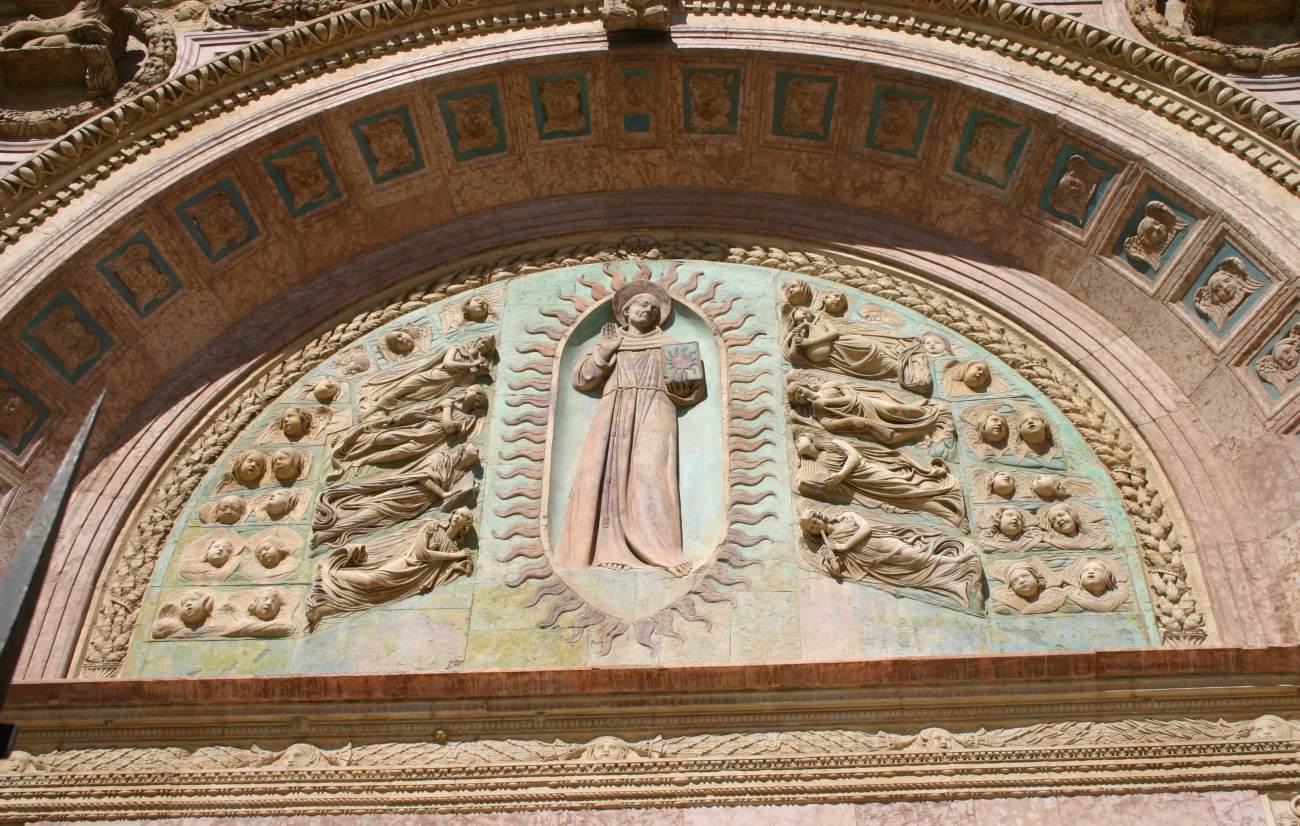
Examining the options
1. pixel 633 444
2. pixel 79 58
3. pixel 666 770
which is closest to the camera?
pixel 666 770

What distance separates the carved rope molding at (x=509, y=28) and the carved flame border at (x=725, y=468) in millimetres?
2040

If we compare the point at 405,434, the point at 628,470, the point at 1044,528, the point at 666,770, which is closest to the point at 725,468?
the point at 628,470

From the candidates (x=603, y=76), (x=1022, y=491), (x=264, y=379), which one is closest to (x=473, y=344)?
(x=264, y=379)

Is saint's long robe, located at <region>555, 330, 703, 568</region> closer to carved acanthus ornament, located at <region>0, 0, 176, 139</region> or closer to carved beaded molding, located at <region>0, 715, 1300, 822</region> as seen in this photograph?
carved beaded molding, located at <region>0, 715, 1300, 822</region>

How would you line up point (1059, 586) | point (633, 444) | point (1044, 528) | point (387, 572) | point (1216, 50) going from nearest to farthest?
point (1059, 586) → point (387, 572) → point (1044, 528) → point (633, 444) → point (1216, 50)

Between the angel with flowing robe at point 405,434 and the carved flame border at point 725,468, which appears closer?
the carved flame border at point 725,468

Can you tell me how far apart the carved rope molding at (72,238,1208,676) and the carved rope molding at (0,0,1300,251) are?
1647 millimetres

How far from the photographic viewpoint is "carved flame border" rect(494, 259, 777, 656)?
8.43 m

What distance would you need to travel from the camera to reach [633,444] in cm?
937

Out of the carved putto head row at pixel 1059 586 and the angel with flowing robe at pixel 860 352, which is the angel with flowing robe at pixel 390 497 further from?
the carved putto head row at pixel 1059 586

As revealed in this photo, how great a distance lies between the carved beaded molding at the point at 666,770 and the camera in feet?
24.1

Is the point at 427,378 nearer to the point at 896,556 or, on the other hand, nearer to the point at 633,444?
the point at 633,444

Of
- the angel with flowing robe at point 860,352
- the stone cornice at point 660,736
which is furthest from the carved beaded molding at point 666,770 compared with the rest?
the angel with flowing robe at point 860,352

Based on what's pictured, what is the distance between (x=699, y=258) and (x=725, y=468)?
6.75 ft
